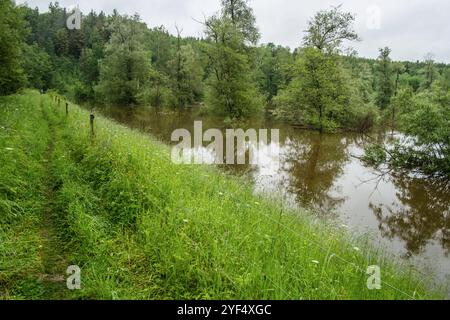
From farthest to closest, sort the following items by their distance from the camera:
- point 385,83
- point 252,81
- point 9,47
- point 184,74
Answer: point 385,83 < point 184,74 < point 252,81 < point 9,47

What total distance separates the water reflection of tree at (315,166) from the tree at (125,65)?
26722mm

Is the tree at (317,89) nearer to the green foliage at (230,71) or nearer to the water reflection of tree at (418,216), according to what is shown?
the green foliage at (230,71)

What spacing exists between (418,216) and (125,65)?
142 feet

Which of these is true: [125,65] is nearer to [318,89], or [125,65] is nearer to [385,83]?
[318,89]

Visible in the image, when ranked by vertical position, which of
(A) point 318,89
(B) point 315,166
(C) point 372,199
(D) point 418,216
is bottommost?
(D) point 418,216

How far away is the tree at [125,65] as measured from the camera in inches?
1815

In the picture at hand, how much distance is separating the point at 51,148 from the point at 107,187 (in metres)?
5.21

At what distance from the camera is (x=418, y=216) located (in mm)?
10500

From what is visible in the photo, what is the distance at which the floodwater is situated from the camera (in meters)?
8.22

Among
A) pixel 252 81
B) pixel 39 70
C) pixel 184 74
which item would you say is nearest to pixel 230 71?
pixel 252 81

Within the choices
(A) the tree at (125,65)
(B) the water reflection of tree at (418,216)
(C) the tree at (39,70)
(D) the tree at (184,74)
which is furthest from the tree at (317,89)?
(C) the tree at (39,70)

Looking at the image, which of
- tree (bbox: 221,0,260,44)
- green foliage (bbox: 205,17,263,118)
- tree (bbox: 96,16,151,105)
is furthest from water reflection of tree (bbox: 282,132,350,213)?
A: tree (bbox: 96,16,151,105)
